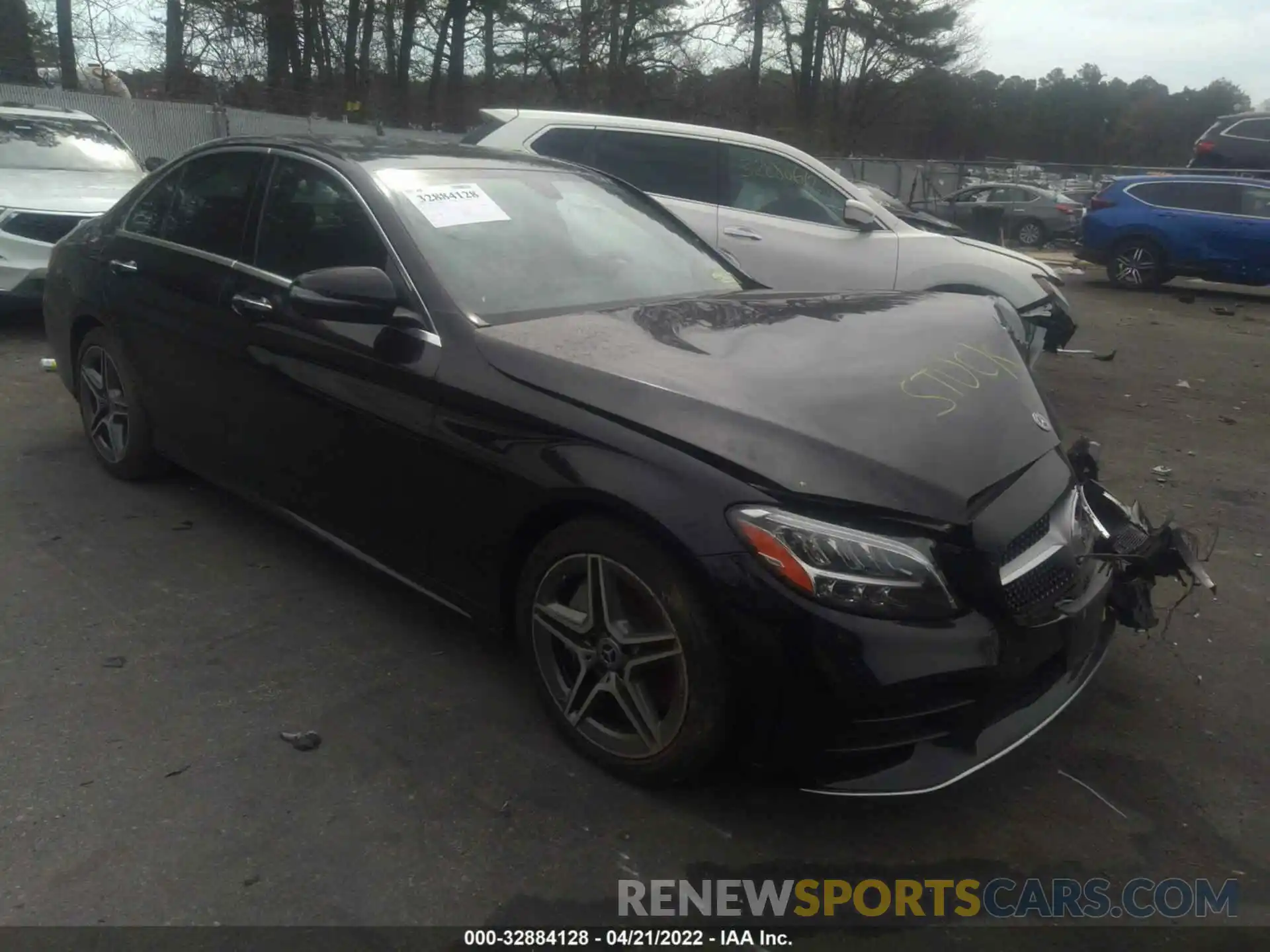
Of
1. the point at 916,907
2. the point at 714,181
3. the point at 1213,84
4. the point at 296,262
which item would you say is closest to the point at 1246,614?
the point at 916,907

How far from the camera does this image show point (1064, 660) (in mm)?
2791

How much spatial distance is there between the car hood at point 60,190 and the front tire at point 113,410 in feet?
13.7

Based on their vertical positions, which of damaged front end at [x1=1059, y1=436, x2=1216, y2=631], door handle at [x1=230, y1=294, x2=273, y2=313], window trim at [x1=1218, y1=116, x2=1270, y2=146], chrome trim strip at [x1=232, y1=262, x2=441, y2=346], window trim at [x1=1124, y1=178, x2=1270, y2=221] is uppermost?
window trim at [x1=1218, y1=116, x2=1270, y2=146]

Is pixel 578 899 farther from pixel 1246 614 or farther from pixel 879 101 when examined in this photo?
pixel 879 101

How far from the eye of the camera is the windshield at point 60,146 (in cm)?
954

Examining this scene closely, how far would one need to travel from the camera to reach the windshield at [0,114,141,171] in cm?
954

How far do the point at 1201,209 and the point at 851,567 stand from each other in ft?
50.2

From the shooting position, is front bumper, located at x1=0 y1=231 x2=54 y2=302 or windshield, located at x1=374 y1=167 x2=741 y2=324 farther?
front bumper, located at x1=0 y1=231 x2=54 y2=302

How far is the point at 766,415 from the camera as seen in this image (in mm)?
2656

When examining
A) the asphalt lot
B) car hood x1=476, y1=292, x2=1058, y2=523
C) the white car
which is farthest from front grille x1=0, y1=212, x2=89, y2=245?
car hood x1=476, y1=292, x2=1058, y2=523

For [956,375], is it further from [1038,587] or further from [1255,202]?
[1255,202]

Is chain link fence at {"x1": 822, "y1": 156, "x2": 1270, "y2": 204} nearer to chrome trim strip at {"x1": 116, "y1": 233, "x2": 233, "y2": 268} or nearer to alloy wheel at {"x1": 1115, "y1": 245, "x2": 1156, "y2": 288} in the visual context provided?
alloy wheel at {"x1": 1115, "y1": 245, "x2": 1156, "y2": 288}

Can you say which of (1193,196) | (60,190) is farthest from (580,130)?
(1193,196)

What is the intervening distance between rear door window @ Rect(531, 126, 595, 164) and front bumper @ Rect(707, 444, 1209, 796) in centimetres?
533
